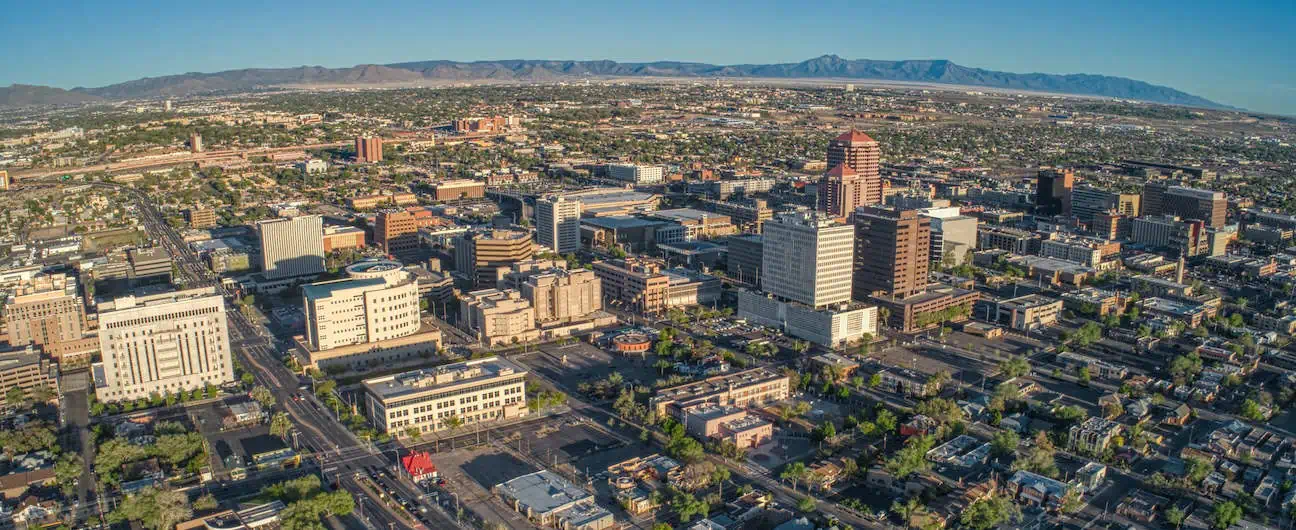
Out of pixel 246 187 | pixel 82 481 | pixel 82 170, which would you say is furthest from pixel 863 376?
pixel 82 170

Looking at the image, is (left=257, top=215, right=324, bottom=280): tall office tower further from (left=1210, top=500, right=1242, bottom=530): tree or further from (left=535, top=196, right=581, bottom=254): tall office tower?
(left=1210, top=500, right=1242, bottom=530): tree

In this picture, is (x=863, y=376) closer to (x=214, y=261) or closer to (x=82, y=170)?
(x=214, y=261)

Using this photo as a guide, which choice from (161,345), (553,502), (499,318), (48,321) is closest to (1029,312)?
(499,318)

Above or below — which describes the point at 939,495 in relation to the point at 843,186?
below

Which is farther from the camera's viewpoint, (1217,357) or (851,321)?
(851,321)

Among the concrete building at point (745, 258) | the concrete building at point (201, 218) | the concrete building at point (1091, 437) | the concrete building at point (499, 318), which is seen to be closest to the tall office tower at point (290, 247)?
the concrete building at point (499, 318)

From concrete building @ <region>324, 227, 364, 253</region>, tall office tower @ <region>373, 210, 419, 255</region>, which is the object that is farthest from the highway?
tall office tower @ <region>373, 210, 419, 255</region>

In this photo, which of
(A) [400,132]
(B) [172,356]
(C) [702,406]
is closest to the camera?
(C) [702,406]

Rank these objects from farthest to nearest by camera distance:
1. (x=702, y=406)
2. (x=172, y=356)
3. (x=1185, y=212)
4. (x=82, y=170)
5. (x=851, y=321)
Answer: (x=82, y=170) → (x=1185, y=212) → (x=851, y=321) → (x=172, y=356) → (x=702, y=406)
